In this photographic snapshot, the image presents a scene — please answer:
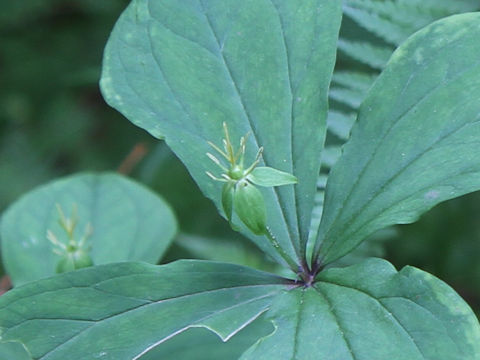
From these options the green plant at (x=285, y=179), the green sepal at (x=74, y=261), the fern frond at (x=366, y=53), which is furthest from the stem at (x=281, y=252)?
the fern frond at (x=366, y=53)

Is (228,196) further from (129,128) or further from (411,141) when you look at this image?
(129,128)

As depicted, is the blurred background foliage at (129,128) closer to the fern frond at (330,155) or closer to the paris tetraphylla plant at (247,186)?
the fern frond at (330,155)

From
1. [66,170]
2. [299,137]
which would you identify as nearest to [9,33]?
[66,170]

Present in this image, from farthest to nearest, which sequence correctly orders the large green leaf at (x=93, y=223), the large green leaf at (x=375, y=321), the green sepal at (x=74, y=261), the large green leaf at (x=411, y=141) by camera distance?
the large green leaf at (x=93, y=223) < the green sepal at (x=74, y=261) < the large green leaf at (x=411, y=141) < the large green leaf at (x=375, y=321)

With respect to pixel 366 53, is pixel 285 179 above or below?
below

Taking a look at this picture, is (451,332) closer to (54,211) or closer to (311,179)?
(311,179)

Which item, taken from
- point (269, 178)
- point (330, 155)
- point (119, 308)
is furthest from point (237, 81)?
point (330, 155)

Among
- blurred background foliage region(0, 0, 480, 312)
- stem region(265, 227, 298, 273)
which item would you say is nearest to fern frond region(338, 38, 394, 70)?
blurred background foliage region(0, 0, 480, 312)
